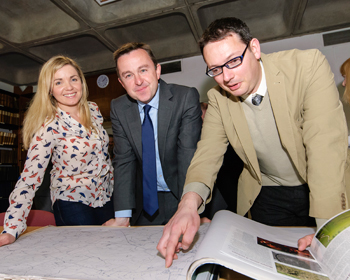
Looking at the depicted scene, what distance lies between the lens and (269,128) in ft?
3.57

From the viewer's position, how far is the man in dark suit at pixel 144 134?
134cm

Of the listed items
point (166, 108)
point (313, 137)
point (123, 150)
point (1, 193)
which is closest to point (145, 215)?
point (123, 150)

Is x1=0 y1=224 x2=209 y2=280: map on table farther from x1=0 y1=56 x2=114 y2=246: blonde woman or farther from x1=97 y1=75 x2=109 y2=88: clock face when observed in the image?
x1=97 y1=75 x2=109 y2=88: clock face

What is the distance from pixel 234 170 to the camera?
1.96 m

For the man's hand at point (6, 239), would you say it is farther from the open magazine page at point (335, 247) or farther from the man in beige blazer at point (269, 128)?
the open magazine page at point (335, 247)

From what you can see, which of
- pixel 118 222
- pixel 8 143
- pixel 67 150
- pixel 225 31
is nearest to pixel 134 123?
pixel 67 150

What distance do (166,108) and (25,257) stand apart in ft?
2.95

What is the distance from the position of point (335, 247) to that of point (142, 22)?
12.6 ft

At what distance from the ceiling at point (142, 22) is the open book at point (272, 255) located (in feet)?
10.6

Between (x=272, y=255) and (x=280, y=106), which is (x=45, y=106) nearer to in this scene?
(x=280, y=106)

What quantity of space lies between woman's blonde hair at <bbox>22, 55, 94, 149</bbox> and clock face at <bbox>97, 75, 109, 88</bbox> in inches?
143

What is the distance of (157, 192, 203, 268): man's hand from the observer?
616 millimetres

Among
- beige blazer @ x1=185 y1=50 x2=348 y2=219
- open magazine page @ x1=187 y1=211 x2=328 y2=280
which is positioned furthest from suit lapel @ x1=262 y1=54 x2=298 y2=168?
open magazine page @ x1=187 y1=211 x2=328 y2=280

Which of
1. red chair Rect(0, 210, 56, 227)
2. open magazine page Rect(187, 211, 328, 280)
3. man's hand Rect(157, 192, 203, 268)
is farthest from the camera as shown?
red chair Rect(0, 210, 56, 227)
